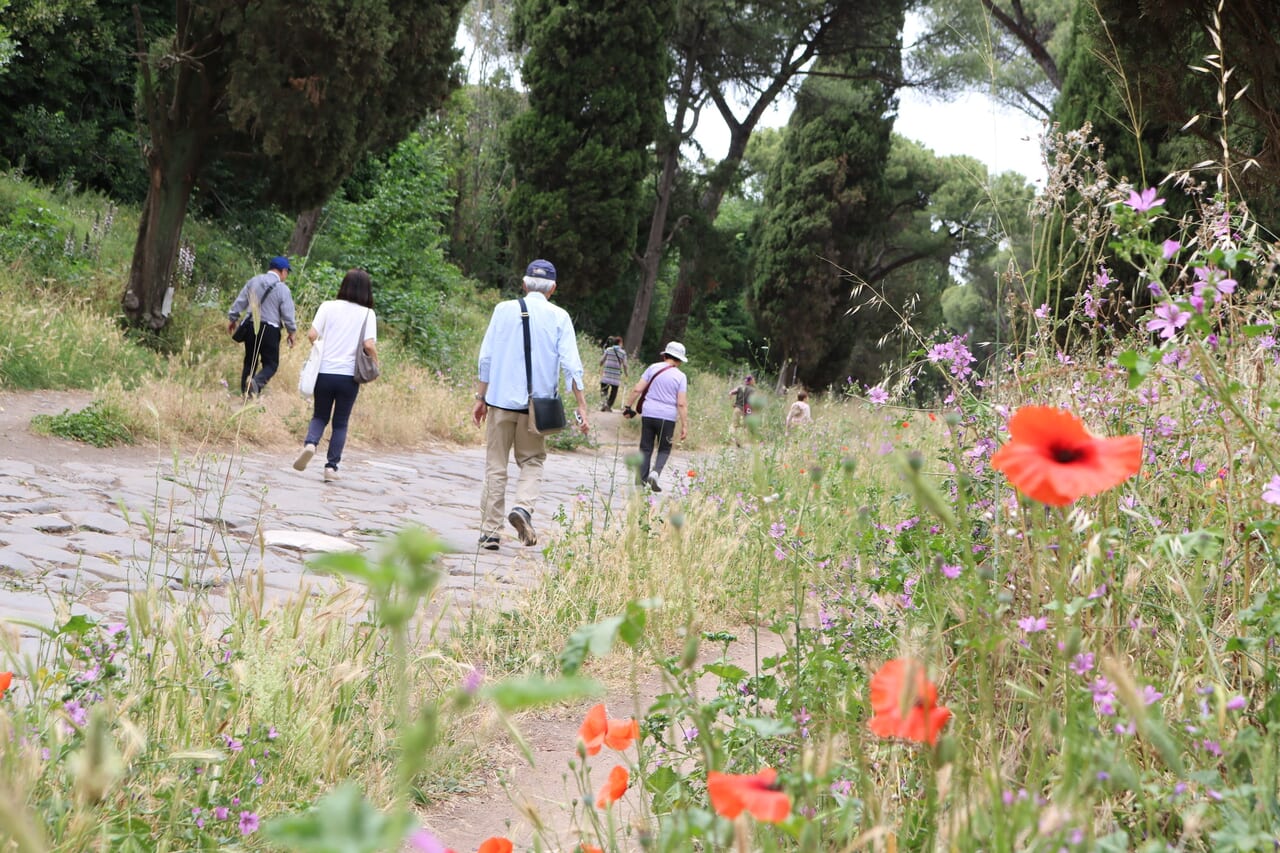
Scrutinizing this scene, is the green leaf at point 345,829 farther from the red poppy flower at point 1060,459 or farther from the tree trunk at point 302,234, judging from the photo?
the tree trunk at point 302,234

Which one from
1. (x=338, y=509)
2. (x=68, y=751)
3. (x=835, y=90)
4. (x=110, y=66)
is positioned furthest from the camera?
(x=835, y=90)

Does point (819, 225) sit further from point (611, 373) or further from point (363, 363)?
point (363, 363)

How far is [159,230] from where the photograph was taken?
1097 centimetres

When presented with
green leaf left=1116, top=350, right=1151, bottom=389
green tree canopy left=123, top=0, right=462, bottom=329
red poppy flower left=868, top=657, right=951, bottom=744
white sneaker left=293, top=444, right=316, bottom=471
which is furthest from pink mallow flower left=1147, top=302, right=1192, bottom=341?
green tree canopy left=123, top=0, right=462, bottom=329

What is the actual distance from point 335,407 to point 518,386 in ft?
7.08

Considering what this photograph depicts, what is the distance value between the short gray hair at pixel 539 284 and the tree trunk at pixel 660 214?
16087 mm

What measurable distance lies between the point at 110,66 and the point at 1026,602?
20.0m

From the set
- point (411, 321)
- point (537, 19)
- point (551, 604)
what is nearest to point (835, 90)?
point (537, 19)

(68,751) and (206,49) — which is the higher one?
(206,49)

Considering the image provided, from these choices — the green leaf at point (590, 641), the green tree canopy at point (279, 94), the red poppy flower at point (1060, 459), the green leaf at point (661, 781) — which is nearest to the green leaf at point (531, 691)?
the green leaf at point (590, 641)

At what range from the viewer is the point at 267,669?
230 cm

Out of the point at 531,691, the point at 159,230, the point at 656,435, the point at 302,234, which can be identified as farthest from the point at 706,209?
the point at 531,691

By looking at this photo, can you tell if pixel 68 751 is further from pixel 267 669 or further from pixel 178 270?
pixel 178 270

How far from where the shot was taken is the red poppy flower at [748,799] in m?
0.89
